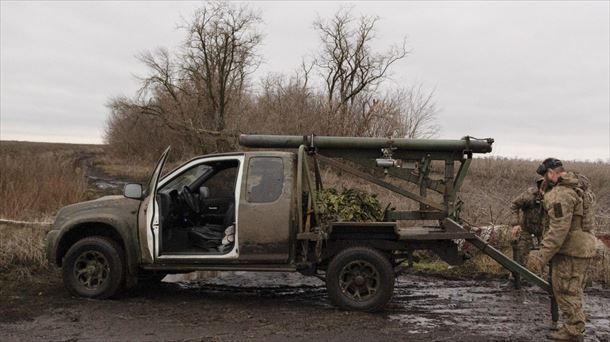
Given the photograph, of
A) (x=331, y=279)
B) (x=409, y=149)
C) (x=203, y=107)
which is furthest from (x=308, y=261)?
(x=203, y=107)

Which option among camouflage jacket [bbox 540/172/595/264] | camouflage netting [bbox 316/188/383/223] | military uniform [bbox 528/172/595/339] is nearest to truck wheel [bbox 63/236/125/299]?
camouflage netting [bbox 316/188/383/223]

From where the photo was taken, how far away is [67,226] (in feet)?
23.7

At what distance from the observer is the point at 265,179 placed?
7094 millimetres

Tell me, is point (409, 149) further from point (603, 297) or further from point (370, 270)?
point (603, 297)

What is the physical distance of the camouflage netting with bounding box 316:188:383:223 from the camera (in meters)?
7.11

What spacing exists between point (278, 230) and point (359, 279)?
3.77 ft

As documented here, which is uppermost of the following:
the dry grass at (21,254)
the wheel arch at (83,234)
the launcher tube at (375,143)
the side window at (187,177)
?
the launcher tube at (375,143)

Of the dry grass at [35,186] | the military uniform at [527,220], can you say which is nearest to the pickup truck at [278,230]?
the military uniform at [527,220]

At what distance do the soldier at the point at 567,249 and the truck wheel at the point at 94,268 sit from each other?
4905mm

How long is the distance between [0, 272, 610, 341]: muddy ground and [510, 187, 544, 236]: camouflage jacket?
943mm

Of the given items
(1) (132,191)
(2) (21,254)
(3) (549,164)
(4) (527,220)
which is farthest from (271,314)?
(2) (21,254)

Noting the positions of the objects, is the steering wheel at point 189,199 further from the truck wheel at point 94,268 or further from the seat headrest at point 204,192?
the truck wheel at point 94,268

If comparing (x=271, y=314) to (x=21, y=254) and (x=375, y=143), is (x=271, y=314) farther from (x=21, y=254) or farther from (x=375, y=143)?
(x=21, y=254)

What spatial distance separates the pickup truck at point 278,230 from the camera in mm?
6906
